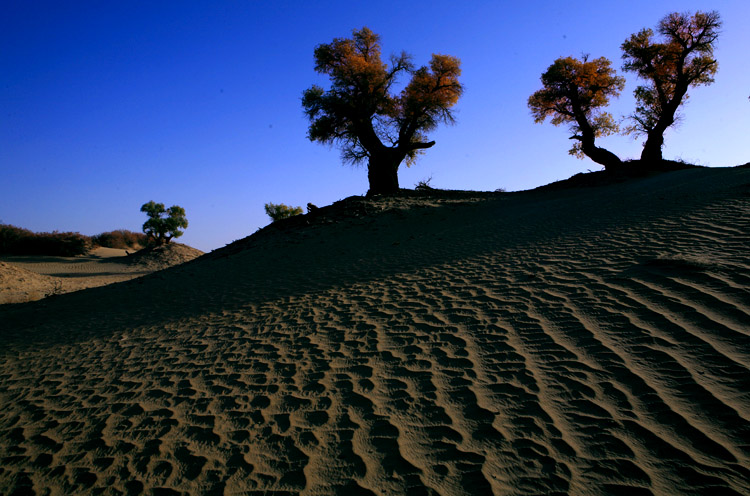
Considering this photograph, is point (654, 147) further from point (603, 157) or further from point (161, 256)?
point (161, 256)

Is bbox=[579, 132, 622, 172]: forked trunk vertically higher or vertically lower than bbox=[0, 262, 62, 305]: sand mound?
higher

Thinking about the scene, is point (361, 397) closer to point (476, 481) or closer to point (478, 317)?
point (476, 481)

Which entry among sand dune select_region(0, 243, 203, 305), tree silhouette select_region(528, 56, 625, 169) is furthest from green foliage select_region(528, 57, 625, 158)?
sand dune select_region(0, 243, 203, 305)

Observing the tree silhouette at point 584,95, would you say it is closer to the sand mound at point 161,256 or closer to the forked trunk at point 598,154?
the forked trunk at point 598,154

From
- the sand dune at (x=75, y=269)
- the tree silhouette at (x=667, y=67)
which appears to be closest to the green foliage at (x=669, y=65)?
the tree silhouette at (x=667, y=67)

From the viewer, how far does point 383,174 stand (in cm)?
1811

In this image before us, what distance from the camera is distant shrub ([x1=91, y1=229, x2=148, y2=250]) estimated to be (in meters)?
32.2

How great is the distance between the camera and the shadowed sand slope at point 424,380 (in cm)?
255

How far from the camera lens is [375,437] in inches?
117

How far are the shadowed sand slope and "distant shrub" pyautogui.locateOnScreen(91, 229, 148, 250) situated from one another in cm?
2860

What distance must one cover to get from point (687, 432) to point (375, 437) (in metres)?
2.06

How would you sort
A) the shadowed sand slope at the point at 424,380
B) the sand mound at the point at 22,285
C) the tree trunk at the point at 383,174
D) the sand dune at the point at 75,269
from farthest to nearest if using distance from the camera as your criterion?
1. the tree trunk at the point at 383,174
2. the sand dune at the point at 75,269
3. the sand mound at the point at 22,285
4. the shadowed sand slope at the point at 424,380

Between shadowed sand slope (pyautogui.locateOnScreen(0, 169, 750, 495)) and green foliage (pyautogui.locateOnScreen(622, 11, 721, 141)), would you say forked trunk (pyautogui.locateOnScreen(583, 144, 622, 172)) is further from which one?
shadowed sand slope (pyautogui.locateOnScreen(0, 169, 750, 495))

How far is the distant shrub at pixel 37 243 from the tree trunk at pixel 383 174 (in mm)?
20942
